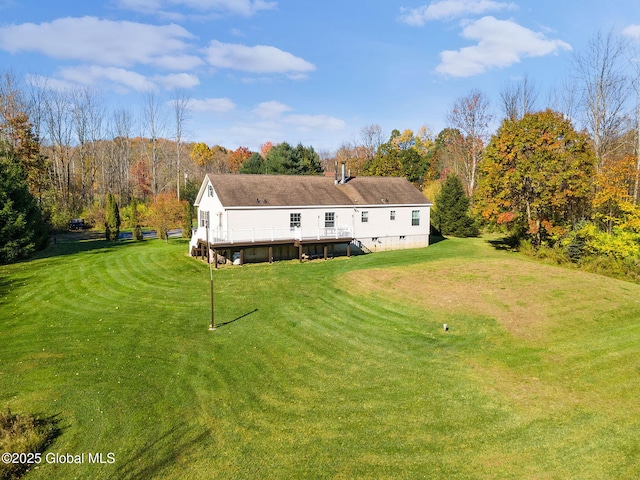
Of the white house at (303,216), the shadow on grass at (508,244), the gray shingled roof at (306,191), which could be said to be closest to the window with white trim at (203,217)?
the white house at (303,216)

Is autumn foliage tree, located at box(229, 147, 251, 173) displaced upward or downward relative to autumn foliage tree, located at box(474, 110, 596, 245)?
upward

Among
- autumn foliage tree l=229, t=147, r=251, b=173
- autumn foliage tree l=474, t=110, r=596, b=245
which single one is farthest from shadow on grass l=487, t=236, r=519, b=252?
autumn foliage tree l=229, t=147, r=251, b=173

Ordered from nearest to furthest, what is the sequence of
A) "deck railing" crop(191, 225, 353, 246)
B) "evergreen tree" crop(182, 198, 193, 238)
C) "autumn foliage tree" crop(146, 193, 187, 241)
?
"deck railing" crop(191, 225, 353, 246)
"autumn foliage tree" crop(146, 193, 187, 241)
"evergreen tree" crop(182, 198, 193, 238)

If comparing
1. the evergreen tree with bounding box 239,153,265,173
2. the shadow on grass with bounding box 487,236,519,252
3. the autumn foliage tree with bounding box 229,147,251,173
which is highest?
the autumn foliage tree with bounding box 229,147,251,173

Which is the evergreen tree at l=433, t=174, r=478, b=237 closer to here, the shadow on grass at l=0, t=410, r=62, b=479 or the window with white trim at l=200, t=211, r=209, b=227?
the window with white trim at l=200, t=211, r=209, b=227

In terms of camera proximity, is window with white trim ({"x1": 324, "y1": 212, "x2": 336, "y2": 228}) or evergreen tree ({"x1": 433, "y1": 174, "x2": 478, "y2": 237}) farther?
evergreen tree ({"x1": 433, "y1": 174, "x2": 478, "y2": 237})

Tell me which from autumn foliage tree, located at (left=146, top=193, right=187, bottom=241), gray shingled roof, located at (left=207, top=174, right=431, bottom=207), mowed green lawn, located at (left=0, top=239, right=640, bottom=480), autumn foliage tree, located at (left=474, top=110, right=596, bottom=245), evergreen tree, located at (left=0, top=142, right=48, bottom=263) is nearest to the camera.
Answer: mowed green lawn, located at (left=0, top=239, right=640, bottom=480)

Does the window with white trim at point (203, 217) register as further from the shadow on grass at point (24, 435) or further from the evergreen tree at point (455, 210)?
the evergreen tree at point (455, 210)

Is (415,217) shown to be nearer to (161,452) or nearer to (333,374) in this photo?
(333,374)
